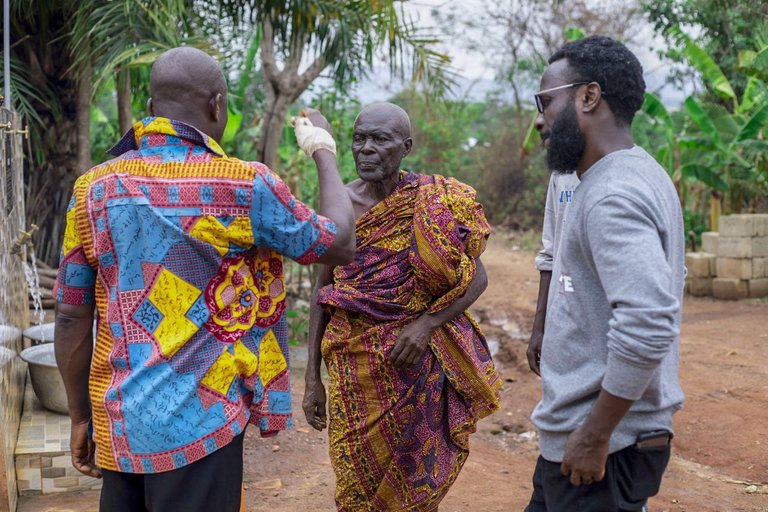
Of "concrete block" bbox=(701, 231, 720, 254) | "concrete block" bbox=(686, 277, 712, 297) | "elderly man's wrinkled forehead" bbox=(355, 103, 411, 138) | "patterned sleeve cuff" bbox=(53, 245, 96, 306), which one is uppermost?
"elderly man's wrinkled forehead" bbox=(355, 103, 411, 138)

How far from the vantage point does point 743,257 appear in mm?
10461

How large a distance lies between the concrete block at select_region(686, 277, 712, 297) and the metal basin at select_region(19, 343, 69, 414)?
8.51 metres

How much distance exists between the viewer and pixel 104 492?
2.17 meters

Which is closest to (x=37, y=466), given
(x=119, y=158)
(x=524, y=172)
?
(x=119, y=158)

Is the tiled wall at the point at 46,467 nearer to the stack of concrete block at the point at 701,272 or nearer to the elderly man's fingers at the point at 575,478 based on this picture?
the elderly man's fingers at the point at 575,478

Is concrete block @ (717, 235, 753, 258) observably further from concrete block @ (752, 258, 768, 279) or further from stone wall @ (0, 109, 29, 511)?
stone wall @ (0, 109, 29, 511)

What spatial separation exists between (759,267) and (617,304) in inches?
378

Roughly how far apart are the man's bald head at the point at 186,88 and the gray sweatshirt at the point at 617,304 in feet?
3.05

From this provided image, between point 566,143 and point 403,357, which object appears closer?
point 566,143

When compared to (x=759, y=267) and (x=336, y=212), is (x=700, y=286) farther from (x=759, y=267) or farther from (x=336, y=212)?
(x=336, y=212)

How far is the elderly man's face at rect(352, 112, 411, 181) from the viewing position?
327 cm

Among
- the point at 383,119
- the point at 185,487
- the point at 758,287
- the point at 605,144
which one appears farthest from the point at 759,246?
the point at 185,487

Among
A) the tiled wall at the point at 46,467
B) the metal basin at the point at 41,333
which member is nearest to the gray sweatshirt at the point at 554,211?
the tiled wall at the point at 46,467

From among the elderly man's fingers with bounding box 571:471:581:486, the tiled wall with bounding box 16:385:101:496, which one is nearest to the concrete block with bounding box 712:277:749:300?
the tiled wall with bounding box 16:385:101:496
